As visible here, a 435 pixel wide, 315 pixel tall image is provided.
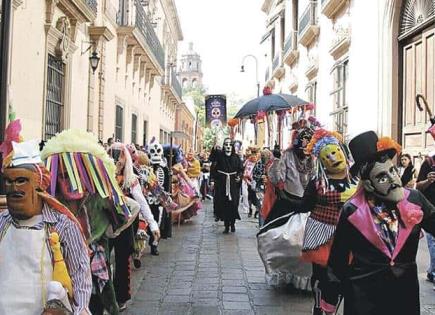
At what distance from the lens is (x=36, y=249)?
2.97 meters

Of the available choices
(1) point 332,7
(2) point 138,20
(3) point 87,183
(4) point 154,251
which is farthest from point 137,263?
(2) point 138,20

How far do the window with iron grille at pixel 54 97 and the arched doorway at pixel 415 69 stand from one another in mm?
7420

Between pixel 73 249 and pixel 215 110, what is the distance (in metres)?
20.9

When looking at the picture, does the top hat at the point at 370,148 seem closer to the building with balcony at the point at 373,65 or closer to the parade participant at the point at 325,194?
the parade participant at the point at 325,194

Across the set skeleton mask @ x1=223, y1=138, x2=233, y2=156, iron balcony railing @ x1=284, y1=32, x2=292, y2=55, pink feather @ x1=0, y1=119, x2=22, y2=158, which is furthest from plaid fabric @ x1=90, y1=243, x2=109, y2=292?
iron balcony railing @ x1=284, y1=32, x2=292, y2=55

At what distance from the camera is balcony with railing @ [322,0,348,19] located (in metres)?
17.0

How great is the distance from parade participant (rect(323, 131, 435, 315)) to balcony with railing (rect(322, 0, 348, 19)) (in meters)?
14.1

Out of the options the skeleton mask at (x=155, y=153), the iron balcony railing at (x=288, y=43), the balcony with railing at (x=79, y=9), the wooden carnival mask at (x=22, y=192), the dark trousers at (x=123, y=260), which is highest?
the iron balcony railing at (x=288, y=43)

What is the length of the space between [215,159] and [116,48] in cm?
938

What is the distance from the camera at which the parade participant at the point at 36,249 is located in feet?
9.62

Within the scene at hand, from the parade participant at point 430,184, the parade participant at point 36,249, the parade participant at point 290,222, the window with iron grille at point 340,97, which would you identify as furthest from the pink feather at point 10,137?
the window with iron grille at point 340,97

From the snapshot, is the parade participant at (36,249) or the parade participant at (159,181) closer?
the parade participant at (36,249)

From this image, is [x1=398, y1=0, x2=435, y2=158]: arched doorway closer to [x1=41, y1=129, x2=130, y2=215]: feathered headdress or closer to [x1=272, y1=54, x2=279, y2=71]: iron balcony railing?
[x1=41, y1=129, x2=130, y2=215]: feathered headdress

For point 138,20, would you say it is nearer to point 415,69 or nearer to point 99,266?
point 415,69
